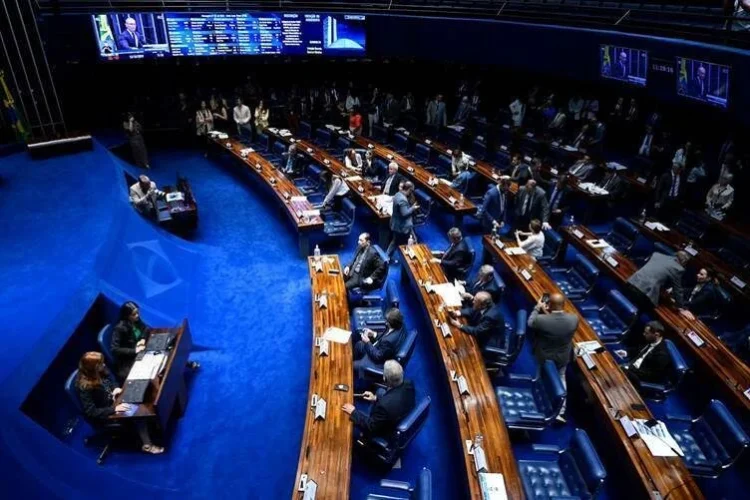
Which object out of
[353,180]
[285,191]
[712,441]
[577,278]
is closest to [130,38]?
[285,191]

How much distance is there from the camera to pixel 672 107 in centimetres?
1490

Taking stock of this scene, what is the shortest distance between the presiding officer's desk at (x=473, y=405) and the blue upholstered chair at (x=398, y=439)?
410 mm

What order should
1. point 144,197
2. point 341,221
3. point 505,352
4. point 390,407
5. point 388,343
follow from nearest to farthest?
point 390,407 → point 388,343 → point 505,352 → point 144,197 → point 341,221

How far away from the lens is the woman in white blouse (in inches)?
331

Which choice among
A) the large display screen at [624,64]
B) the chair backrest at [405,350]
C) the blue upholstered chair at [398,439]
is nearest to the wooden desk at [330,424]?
the blue upholstered chair at [398,439]

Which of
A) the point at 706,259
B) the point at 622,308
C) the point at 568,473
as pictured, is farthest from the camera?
the point at 706,259

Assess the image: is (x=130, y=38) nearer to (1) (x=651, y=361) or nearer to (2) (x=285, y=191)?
(2) (x=285, y=191)

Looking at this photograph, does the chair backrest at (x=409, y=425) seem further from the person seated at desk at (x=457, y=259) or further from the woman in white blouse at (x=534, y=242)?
the woman in white blouse at (x=534, y=242)

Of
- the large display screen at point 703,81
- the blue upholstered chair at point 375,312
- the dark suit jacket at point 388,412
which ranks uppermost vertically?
the large display screen at point 703,81

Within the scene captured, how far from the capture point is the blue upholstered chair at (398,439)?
490cm

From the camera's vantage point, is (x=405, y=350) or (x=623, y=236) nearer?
(x=405, y=350)

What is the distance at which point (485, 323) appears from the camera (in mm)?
6094

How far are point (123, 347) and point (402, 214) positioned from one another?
16.6ft

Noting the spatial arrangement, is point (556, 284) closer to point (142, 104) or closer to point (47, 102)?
point (47, 102)
